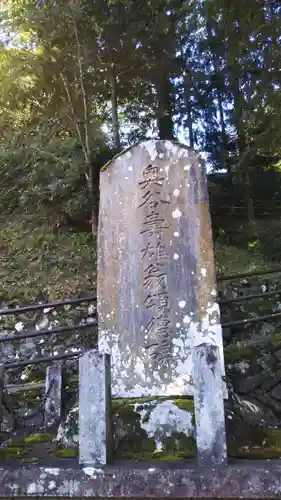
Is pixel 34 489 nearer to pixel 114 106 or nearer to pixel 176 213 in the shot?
pixel 176 213

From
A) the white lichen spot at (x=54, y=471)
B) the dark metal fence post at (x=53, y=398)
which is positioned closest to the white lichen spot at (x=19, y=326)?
the dark metal fence post at (x=53, y=398)

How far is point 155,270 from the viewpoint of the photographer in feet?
12.7

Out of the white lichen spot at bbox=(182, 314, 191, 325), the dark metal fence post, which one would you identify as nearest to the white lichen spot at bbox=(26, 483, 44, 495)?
the white lichen spot at bbox=(182, 314, 191, 325)

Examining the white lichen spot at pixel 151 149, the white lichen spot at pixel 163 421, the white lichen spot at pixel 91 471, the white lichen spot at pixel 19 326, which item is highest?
the white lichen spot at pixel 151 149

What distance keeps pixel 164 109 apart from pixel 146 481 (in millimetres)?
9014

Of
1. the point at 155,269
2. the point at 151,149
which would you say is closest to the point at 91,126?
the point at 151,149

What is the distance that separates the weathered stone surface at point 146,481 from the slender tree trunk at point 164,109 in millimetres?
8563

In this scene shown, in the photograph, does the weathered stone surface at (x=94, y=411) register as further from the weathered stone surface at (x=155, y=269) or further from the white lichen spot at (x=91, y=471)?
the weathered stone surface at (x=155, y=269)

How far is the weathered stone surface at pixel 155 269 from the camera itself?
11.9 ft

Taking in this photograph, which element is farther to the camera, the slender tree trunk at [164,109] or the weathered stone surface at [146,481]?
the slender tree trunk at [164,109]

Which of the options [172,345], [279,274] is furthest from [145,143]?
[279,274]

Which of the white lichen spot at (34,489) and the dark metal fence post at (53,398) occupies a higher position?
the dark metal fence post at (53,398)

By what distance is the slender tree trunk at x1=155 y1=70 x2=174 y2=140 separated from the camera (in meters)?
9.80

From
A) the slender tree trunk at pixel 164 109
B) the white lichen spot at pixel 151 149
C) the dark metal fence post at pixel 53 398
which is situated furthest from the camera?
the slender tree trunk at pixel 164 109
